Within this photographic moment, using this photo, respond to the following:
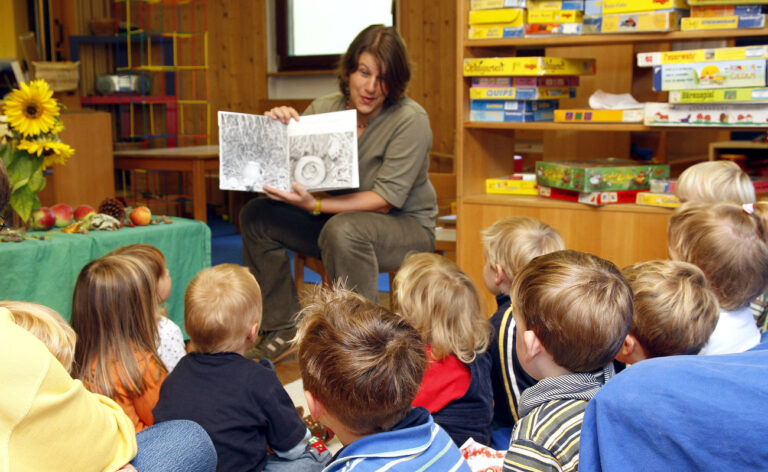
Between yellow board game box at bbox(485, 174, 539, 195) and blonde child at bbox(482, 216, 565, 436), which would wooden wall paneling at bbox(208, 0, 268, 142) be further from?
blonde child at bbox(482, 216, 565, 436)

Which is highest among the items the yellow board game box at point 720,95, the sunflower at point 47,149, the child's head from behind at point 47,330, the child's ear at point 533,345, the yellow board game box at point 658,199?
the yellow board game box at point 720,95

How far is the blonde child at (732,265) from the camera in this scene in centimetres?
174

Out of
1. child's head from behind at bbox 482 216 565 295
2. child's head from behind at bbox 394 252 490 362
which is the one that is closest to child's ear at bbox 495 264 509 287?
child's head from behind at bbox 482 216 565 295

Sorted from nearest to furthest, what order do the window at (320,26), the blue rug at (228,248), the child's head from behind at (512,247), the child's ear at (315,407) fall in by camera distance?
the child's ear at (315,407), the child's head from behind at (512,247), the blue rug at (228,248), the window at (320,26)

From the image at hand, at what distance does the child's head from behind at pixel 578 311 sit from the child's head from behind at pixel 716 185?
1.27 m

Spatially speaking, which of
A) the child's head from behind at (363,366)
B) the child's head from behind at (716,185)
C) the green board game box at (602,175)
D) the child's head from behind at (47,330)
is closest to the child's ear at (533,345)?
the child's head from behind at (363,366)

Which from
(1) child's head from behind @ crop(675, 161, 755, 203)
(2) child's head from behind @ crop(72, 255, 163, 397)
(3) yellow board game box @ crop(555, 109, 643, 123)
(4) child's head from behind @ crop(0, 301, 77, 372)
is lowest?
(2) child's head from behind @ crop(72, 255, 163, 397)

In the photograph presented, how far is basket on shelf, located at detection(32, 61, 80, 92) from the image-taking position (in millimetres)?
5135

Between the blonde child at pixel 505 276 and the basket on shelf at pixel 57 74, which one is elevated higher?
the basket on shelf at pixel 57 74

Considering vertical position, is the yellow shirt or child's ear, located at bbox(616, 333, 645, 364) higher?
the yellow shirt

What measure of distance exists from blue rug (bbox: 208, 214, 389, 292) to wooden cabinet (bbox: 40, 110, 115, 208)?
129cm

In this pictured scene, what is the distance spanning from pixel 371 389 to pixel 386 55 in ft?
6.14

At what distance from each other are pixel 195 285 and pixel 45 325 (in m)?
0.61

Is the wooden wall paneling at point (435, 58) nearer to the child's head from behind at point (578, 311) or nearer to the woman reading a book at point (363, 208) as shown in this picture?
the woman reading a book at point (363, 208)
